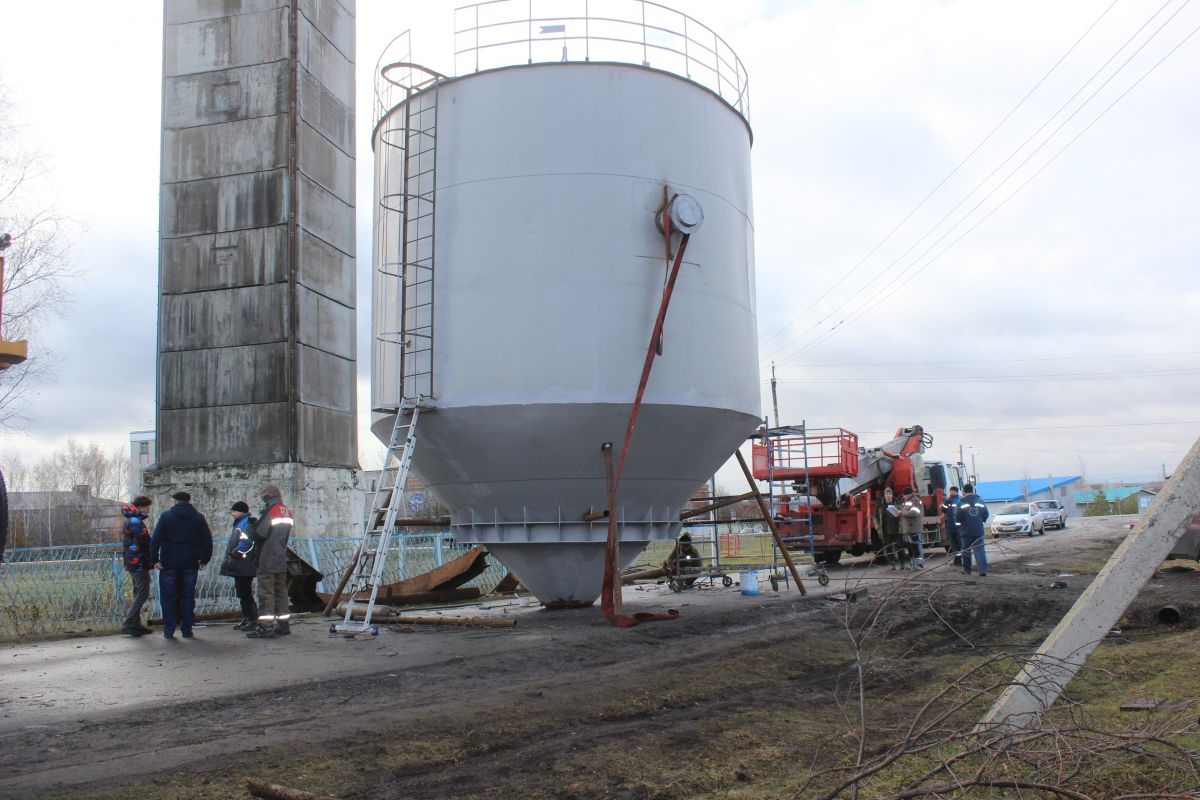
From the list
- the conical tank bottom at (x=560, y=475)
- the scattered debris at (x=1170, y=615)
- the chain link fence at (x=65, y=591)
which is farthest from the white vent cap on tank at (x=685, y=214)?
the chain link fence at (x=65, y=591)

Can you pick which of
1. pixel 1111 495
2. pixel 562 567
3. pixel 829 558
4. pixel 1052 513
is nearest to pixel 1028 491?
pixel 1111 495

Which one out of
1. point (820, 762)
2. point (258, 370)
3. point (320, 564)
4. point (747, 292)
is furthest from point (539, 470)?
point (258, 370)

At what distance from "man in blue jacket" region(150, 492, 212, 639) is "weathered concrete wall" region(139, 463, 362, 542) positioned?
24.3 feet

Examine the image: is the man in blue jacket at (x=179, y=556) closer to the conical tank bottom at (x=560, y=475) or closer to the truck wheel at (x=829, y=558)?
the conical tank bottom at (x=560, y=475)

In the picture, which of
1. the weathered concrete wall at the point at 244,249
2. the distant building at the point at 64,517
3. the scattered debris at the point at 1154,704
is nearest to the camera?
the scattered debris at the point at 1154,704

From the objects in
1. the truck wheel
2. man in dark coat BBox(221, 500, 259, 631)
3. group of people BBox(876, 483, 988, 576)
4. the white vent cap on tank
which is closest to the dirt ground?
man in dark coat BBox(221, 500, 259, 631)

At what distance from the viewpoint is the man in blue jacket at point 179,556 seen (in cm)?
1030

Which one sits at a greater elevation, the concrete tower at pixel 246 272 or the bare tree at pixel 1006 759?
the concrete tower at pixel 246 272

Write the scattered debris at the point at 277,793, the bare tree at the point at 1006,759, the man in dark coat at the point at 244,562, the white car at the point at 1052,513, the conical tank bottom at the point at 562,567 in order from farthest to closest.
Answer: the white car at the point at 1052,513 < the conical tank bottom at the point at 562,567 < the man in dark coat at the point at 244,562 < the scattered debris at the point at 277,793 < the bare tree at the point at 1006,759

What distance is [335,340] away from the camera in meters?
20.0

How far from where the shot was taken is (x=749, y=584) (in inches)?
553

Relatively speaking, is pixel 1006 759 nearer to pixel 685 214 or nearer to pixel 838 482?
pixel 685 214

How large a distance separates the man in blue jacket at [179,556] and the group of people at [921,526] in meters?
11.7

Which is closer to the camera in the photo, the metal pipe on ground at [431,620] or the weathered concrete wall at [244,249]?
the metal pipe on ground at [431,620]
